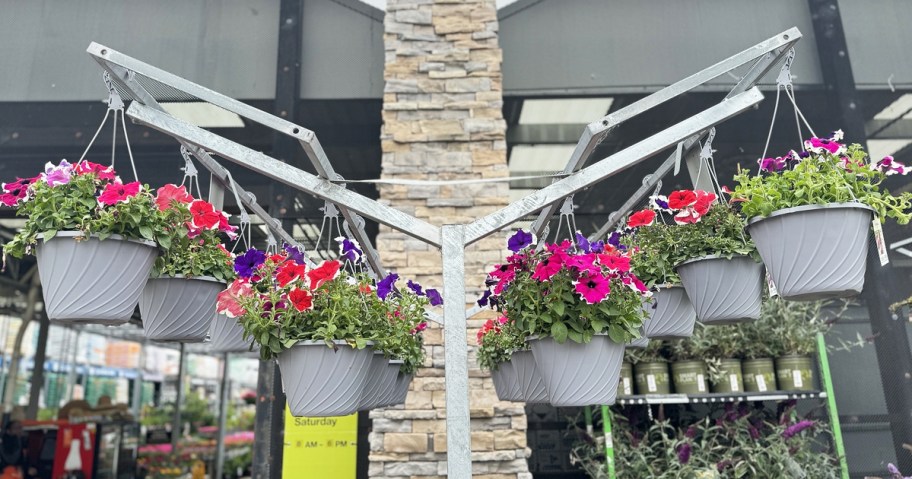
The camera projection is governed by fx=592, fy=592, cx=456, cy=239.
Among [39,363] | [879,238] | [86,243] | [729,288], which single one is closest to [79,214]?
[86,243]

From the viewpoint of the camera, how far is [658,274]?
5.31 feet

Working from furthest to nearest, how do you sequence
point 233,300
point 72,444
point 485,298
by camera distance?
1. point 72,444
2. point 485,298
3. point 233,300

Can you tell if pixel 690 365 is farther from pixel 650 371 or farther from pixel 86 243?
pixel 86 243

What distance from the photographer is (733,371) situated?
9.59ft

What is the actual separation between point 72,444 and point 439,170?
462 centimetres

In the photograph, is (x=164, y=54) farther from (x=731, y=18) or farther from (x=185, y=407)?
(x=185, y=407)

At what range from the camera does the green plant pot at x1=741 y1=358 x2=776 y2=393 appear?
9.53ft

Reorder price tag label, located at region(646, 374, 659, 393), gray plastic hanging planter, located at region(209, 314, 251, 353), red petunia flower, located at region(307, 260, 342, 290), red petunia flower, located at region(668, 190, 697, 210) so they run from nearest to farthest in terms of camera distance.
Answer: red petunia flower, located at region(307, 260, 342, 290) < red petunia flower, located at region(668, 190, 697, 210) < gray plastic hanging planter, located at region(209, 314, 251, 353) < price tag label, located at region(646, 374, 659, 393)

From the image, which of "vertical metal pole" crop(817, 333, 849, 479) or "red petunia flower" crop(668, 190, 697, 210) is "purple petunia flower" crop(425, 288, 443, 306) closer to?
"red petunia flower" crop(668, 190, 697, 210)

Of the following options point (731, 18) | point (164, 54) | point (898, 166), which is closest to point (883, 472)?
point (898, 166)

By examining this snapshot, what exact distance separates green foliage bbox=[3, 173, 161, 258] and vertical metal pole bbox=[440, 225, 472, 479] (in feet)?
2.08

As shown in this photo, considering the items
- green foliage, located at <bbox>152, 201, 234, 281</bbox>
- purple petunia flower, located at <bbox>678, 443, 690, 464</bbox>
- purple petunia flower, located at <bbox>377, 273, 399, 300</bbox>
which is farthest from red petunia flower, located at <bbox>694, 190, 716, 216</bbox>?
purple petunia flower, located at <bbox>678, 443, 690, 464</bbox>

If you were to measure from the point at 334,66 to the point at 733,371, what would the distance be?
2633 mm

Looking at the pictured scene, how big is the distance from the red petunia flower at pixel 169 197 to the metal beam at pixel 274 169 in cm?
15
